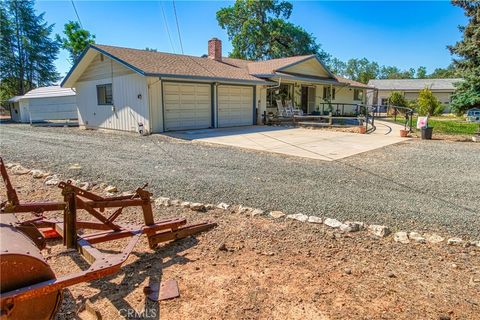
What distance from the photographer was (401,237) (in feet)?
10.7

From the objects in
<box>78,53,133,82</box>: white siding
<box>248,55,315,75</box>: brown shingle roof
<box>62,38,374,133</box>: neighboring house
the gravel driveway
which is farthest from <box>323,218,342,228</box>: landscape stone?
<box>248,55,315,75</box>: brown shingle roof

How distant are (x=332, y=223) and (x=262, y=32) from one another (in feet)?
112

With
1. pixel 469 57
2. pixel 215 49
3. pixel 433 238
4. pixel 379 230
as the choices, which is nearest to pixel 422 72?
pixel 469 57

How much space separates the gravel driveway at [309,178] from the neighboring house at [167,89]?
4.01m

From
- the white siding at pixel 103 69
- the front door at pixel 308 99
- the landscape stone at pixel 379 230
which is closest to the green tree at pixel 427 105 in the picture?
the front door at pixel 308 99

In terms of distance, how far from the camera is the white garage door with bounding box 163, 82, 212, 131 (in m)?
13.1

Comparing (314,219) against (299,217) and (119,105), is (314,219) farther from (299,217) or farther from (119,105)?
(119,105)

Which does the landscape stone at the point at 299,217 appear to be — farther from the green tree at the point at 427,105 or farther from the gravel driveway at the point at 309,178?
the green tree at the point at 427,105

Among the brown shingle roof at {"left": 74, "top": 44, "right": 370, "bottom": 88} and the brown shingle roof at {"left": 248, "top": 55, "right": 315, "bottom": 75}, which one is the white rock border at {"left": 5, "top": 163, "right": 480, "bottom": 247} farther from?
the brown shingle roof at {"left": 248, "top": 55, "right": 315, "bottom": 75}

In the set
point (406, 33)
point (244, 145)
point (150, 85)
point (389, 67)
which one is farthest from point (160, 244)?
point (389, 67)

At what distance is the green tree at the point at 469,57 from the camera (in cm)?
1738

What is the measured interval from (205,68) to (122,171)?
10336mm

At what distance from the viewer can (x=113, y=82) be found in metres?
14.2

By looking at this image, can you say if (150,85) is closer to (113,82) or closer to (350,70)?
(113,82)
